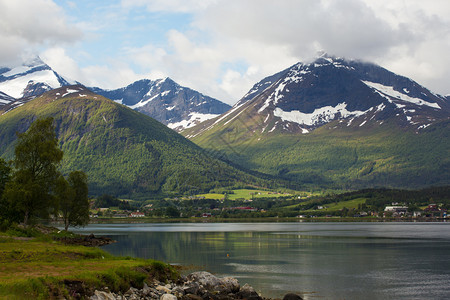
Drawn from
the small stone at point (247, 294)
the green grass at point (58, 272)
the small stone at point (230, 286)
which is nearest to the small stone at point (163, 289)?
the green grass at point (58, 272)

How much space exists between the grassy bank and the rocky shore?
28.3 inches

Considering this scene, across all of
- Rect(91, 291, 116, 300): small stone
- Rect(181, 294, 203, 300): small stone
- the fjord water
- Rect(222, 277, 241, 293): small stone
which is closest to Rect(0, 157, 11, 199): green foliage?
the fjord water

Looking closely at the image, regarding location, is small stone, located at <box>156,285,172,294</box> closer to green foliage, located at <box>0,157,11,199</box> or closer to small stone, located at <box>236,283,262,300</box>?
small stone, located at <box>236,283,262,300</box>

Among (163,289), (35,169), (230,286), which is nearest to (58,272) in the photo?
(163,289)

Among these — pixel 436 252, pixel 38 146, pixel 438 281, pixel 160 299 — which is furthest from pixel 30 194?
pixel 436 252

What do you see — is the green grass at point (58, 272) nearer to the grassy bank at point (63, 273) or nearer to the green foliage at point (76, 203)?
the grassy bank at point (63, 273)

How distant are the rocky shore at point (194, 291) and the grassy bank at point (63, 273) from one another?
2.35 ft

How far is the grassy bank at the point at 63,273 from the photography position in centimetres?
2398

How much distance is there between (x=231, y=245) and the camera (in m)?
84.0

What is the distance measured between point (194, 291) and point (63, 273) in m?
10.1

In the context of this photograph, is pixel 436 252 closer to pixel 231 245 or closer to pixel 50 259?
pixel 231 245

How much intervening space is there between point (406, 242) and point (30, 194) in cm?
6546

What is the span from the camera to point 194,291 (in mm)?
34906

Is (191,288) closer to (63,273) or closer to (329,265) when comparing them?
(63,273)
